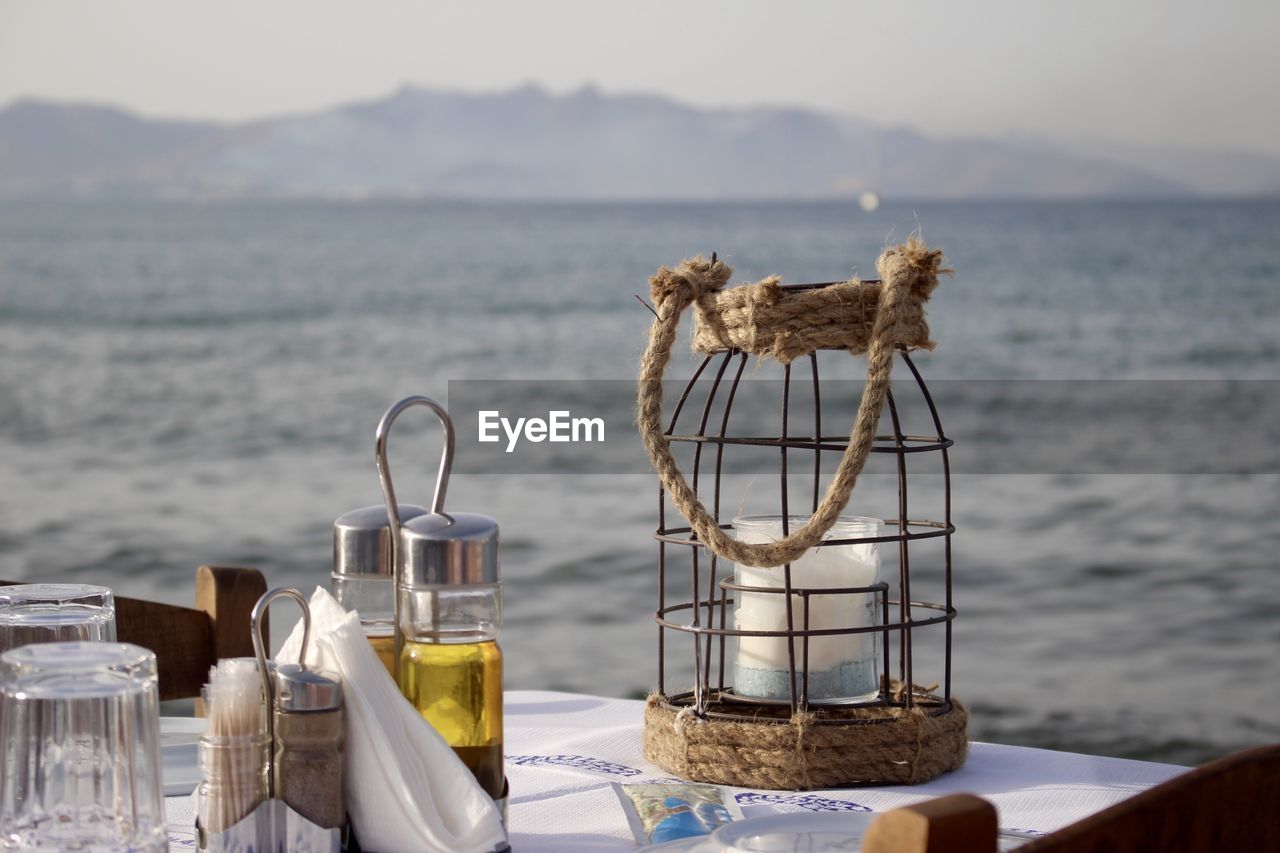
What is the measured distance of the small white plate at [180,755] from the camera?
3.91 feet

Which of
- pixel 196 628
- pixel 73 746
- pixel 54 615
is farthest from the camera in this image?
pixel 196 628

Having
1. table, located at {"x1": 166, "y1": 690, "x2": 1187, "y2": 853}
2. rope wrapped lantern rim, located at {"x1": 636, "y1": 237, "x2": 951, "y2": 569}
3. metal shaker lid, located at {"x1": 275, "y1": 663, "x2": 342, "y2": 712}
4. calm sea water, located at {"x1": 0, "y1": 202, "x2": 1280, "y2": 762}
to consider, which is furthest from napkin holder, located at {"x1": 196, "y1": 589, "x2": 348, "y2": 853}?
calm sea water, located at {"x1": 0, "y1": 202, "x2": 1280, "y2": 762}

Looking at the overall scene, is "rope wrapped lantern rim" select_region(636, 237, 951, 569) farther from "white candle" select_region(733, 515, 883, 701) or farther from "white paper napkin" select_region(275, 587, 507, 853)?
"white paper napkin" select_region(275, 587, 507, 853)

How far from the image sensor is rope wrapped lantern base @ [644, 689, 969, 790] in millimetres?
1205

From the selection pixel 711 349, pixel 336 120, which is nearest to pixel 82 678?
pixel 711 349

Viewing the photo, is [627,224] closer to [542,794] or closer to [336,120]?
[336,120]

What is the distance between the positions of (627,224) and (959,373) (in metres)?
24.2

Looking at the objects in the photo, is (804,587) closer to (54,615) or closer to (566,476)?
(54,615)

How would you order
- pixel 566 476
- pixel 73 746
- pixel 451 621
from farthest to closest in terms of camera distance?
pixel 566 476 → pixel 451 621 → pixel 73 746

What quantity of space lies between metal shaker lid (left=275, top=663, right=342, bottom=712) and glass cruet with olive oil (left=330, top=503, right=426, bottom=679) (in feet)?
0.27

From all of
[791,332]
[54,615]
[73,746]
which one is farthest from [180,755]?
[791,332]

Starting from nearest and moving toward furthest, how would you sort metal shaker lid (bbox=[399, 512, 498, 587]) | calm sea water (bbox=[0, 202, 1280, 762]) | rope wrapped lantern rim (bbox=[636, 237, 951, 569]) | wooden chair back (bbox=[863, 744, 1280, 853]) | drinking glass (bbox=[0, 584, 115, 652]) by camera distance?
wooden chair back (bbox=[863, 744, 1280, 853]) < metal shaker lid (bbox=[399, 512, 498, 587]) < drinking glass (bbox=[0, 584, 115, 652]) < rope wrapped lantern rim (bbox=[636, 237, 951, 569]) < calm sea water (bbox=[0, 202, 1280, 762])

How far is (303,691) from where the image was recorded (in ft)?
2.85

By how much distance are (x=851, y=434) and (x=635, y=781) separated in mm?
347
